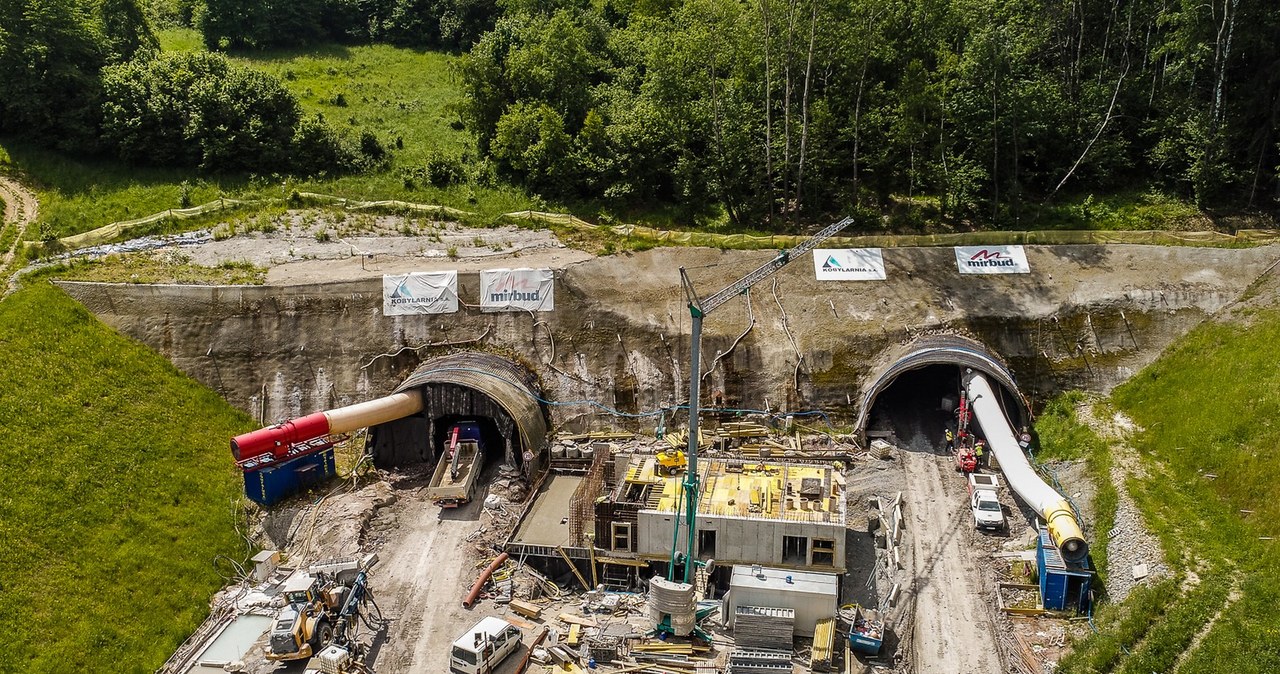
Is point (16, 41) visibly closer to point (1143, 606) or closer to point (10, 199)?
point (10, 199)

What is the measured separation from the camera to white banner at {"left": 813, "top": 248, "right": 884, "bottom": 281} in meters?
40.8

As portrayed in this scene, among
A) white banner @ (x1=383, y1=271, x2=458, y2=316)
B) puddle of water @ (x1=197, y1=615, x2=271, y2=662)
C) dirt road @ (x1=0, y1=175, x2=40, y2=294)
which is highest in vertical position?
dirt road @ (x1=0, y1=175, x2=40, y2=294)

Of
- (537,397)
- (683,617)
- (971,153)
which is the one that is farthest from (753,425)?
(971,153)

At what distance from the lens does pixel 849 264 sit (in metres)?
41.2

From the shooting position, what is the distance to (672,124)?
48.6 m

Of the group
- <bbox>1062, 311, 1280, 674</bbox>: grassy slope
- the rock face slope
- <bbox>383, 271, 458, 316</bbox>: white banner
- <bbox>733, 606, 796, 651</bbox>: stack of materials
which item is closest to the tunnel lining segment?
the rock face slope

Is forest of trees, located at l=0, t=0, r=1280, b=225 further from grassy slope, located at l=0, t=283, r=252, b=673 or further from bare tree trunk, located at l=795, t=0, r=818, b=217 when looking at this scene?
grassy slope, located at l=0, t=283, r=252, b=673

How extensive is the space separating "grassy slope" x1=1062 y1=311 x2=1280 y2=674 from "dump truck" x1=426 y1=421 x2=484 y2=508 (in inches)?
870

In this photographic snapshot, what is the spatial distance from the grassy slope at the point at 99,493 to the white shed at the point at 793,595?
1815 cm

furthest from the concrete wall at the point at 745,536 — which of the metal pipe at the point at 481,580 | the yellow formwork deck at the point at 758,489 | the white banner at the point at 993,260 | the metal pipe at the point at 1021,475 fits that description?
the white banner at the point at 993,260

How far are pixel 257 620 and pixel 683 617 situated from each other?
46.7ft

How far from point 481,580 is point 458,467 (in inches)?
266

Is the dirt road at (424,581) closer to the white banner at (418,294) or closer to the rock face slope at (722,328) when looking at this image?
the rock face slope at (722,328)

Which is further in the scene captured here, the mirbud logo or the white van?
the mirbud logo
